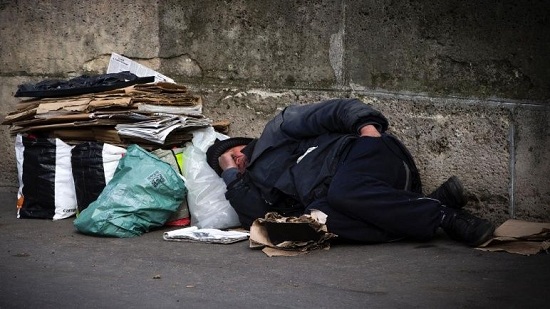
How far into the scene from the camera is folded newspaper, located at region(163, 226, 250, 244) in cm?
562

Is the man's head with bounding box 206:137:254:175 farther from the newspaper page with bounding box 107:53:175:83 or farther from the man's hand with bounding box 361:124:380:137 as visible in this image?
the man's hand with bounding box 361:124:380:137

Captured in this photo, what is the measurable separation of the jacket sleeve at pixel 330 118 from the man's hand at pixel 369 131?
25mm

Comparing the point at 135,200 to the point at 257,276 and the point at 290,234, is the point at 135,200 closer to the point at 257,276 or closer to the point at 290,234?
the point at 290,234

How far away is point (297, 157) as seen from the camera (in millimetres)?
5715

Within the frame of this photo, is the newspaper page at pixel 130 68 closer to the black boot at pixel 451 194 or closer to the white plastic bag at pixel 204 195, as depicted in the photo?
the white plastic bag at pixel 204 195

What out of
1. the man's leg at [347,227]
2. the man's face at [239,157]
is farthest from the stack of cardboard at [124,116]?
the man's leg at [347,227]

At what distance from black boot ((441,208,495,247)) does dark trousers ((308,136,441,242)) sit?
0.06 meters

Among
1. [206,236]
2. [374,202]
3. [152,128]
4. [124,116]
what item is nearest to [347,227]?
[374,202]

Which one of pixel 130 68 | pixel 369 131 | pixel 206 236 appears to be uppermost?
pixel 130 68

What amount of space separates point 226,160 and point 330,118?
83cm

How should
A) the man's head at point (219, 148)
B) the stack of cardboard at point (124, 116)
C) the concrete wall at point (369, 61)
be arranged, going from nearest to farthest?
the concrete wall at point (369, 61), the man's head at point (219, 148), the stack of cardboard at point (124, 116)

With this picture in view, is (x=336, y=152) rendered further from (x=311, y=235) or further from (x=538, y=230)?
(x=538, y=230)

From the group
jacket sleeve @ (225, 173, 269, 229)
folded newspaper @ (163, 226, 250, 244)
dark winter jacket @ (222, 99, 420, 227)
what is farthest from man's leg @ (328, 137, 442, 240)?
folded newspaper @ (163, 226, 250, 244)

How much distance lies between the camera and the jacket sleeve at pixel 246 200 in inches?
225
